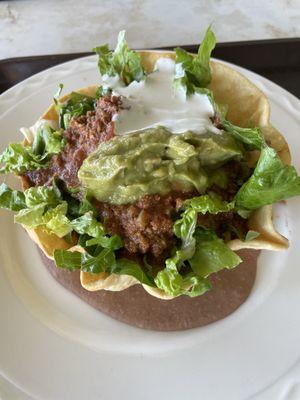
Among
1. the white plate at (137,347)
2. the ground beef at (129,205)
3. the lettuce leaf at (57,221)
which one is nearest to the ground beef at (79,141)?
the ground beef at (129,205)

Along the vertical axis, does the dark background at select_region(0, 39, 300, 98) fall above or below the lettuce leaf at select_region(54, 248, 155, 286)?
above

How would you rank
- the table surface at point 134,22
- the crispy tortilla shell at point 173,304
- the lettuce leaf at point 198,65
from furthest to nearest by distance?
the table surface at point 134,22, the lettuce leaf at point 198,65, the crispy tortilla shell at point 173,304

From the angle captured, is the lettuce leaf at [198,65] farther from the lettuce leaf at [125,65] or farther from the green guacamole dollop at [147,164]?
the green guacamole dollop at [147,164]

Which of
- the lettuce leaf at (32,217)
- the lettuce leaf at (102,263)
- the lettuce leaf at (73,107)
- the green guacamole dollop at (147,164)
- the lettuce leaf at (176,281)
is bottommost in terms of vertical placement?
the lettuce leaf at (176,281)

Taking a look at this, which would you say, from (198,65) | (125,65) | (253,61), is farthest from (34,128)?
(253,61)

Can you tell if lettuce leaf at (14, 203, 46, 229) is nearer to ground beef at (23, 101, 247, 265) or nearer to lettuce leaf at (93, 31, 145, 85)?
ground beef at (23, 101, 247, 265)

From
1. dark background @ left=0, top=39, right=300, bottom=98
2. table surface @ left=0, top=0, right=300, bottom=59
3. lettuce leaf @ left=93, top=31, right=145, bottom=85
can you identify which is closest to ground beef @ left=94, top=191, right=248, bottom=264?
lettuce leaf @ left=93, top=31, right=145, bottom=85
